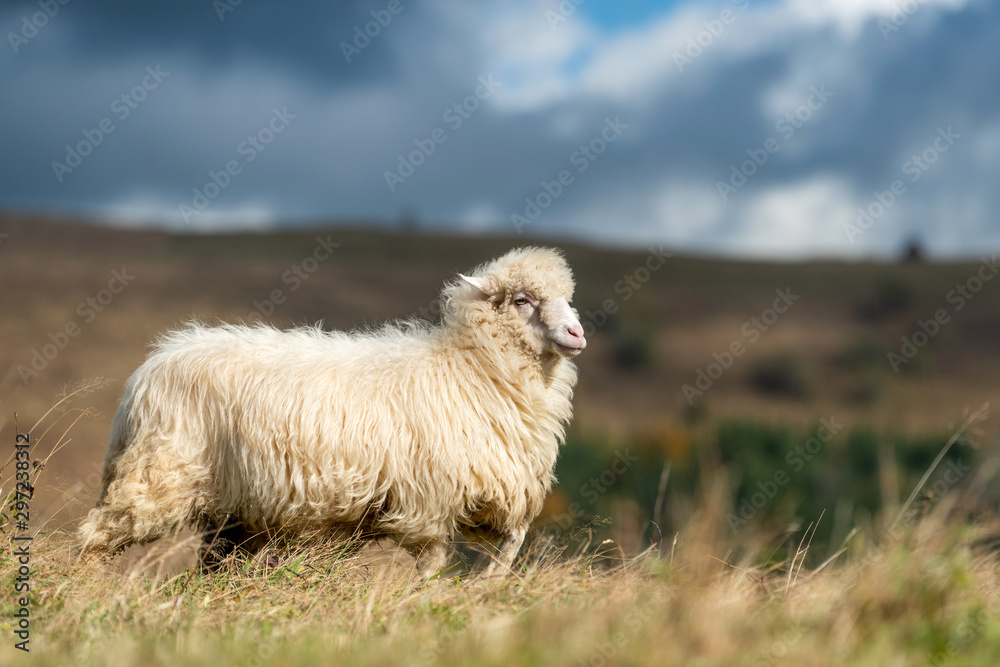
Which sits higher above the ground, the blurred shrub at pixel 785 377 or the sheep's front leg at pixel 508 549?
the sheep's front leg at pixel 508 549

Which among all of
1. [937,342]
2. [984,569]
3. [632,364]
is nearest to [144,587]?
[984,569]

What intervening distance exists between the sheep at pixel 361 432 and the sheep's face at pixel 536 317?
0.03ft

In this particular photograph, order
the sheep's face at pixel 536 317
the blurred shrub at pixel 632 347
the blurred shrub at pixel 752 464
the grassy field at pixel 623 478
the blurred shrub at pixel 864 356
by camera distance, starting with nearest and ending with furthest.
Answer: the grassy field at pixel 623 478 < the sheep's face at pixel 536 317 < the blurred shrub at pixel 752 464 < the blurred shrub at pixel 864 356 < the blurred shrub at pixel 632 347

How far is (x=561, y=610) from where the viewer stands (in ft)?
10.6

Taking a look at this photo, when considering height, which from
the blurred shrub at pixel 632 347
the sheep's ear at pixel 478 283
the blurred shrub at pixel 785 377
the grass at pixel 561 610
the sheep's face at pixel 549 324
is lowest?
the blurred shrub at pixel 785 377

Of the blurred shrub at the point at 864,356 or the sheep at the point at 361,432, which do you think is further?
the blurred shrub at the point at 864,356

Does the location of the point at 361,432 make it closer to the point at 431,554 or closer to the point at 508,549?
the point at 431,554

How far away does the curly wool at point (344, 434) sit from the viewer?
16.3 ft

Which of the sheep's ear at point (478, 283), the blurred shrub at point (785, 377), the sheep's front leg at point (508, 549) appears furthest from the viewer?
the blurred shrub at point (785, 377)

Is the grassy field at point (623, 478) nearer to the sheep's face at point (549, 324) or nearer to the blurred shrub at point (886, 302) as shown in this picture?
the blurred shrub at point (886, 302)

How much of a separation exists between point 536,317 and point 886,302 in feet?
155

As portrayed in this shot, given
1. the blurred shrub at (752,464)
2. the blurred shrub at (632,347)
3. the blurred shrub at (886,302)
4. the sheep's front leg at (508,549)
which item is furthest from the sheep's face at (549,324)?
the blurred shrub at (886,302)

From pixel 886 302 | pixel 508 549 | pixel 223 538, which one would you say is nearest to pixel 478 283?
pixel 508 549

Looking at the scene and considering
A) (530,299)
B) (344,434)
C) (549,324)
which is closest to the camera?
(344,434)
